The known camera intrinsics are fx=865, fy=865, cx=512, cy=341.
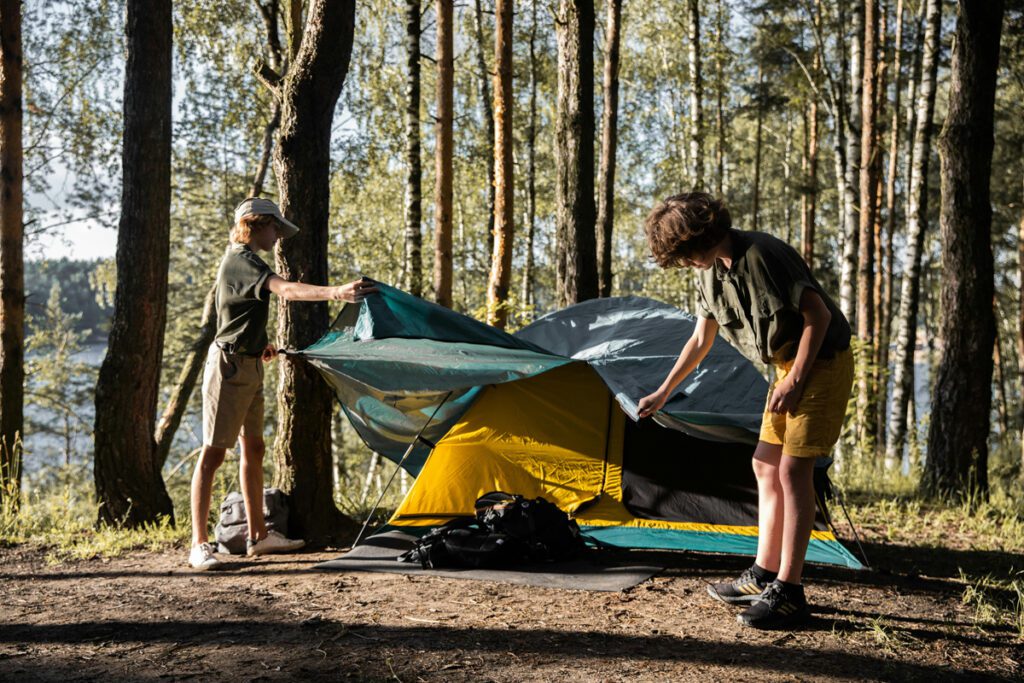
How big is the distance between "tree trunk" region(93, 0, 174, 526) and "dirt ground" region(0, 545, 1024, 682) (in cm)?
116

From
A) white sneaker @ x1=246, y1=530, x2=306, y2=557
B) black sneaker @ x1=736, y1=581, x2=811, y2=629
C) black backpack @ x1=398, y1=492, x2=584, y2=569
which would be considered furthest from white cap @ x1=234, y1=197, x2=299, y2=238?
black sneaker @ x1=736, y1=581, x2=811, y2=629

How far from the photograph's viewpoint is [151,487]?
5535mm

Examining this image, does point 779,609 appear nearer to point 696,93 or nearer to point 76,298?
point 696,93

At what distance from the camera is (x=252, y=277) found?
13.1 ft

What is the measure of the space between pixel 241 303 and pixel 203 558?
1.28 m

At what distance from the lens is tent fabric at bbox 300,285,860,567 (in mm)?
4242

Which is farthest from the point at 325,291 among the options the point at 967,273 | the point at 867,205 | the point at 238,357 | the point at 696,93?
the point at 696,93

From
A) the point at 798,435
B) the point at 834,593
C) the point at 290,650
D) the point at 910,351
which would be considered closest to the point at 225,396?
the point at 290,650

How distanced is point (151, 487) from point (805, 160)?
1713 cm

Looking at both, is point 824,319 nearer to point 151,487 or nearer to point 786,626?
point 786,626

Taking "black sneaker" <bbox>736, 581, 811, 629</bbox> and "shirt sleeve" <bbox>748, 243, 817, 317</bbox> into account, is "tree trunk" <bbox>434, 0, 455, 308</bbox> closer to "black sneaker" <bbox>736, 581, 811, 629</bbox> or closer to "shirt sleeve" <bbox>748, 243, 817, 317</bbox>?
"shirt sleeve" <bbox>748, 243, 817, 317</bbox>

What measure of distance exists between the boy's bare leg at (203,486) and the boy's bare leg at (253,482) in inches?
5.5

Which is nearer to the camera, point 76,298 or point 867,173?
point 867,173

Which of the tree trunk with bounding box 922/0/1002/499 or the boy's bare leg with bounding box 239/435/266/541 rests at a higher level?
the tree trunk with bounding box 922/0/1002/499
